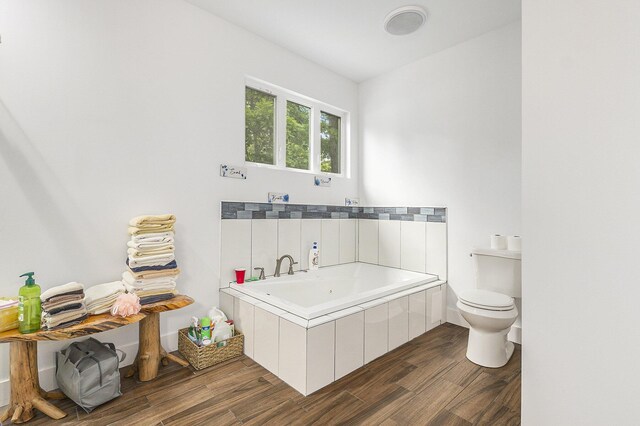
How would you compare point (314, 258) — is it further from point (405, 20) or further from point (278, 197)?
point (405, 20)

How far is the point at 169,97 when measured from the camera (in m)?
2.28

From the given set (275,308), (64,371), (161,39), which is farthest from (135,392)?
(161,39)

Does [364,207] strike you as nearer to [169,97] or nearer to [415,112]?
[415,112]

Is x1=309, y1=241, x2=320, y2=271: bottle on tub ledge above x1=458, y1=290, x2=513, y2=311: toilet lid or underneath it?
above

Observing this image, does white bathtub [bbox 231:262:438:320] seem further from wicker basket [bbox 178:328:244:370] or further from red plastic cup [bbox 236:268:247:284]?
wicker basket [bbox 178:328:244:370]

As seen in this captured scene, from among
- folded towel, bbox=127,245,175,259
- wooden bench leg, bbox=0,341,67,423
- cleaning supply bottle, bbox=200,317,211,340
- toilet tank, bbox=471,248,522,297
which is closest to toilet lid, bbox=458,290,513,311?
toilet tank, bbox=471,248,522,297

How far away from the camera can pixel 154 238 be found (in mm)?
2000

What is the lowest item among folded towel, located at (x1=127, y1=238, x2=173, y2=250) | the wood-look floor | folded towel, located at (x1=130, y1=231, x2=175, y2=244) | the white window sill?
the wood-look floor

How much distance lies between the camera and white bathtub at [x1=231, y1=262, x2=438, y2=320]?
6.93 ft

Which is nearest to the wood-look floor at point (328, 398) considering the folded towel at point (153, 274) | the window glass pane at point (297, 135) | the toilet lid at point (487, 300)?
the toilet lid at point (487, 300)

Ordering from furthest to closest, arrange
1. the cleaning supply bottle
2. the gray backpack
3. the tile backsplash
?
the tile backsplash, the cleaning supply bottle, the gray backpack

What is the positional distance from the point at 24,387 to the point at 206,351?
0.92m

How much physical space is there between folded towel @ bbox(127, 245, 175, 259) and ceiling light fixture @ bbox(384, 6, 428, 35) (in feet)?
8.20

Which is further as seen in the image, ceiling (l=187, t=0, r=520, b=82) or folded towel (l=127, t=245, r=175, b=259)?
ceiling (l=187, t=0, r=520, b=82)
